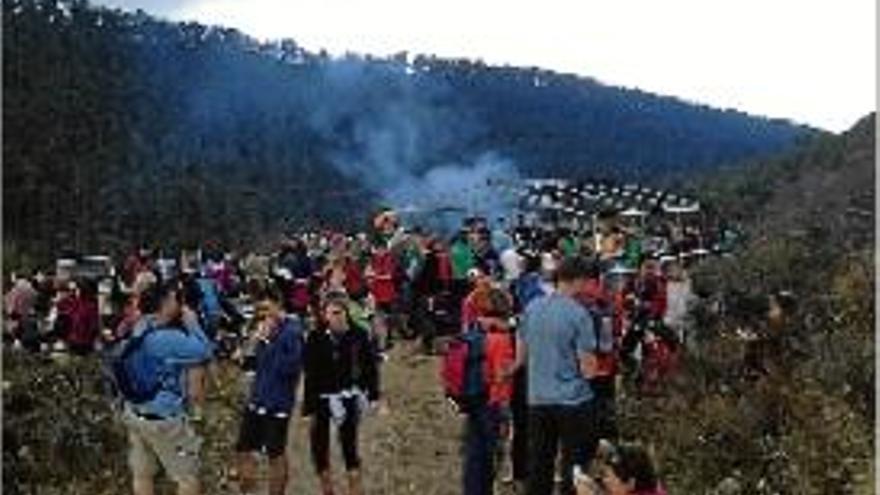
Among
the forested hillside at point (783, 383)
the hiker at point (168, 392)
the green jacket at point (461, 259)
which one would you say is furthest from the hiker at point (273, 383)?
the green jacket at point (461, 259)

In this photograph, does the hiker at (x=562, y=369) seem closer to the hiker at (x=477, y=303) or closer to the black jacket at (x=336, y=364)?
the hiker at (x=477, y=303)

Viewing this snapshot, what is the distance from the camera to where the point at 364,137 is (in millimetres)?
71875

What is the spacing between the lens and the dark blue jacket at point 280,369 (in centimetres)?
1179

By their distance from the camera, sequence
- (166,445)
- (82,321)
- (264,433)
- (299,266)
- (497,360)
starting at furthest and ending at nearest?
(299,266) → (82,321) → (264,433) → (497,360) → (166,445)

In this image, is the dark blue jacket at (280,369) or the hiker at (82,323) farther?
the hiker at (82,323)

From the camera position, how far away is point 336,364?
39.4ft

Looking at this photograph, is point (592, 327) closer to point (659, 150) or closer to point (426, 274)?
point (426, 274)

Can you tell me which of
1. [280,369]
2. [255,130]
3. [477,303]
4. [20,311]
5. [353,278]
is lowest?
[20,311]

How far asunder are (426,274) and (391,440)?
17.6 ft

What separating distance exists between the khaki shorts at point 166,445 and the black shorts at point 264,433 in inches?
27.2

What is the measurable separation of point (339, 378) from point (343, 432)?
364 mm

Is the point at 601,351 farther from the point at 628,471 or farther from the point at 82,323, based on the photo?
the point at 82,323

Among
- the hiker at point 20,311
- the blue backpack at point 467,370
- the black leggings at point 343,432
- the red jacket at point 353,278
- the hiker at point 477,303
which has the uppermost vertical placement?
the hiker at point 477,303

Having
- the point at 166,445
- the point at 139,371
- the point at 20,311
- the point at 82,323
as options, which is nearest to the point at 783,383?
the point at 166,445
